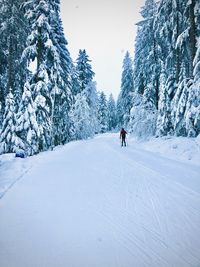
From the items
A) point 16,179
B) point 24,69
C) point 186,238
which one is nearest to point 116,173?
point 16,179

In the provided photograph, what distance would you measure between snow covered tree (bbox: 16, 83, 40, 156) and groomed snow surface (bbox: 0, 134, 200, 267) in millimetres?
8964

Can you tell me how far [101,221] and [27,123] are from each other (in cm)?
1390

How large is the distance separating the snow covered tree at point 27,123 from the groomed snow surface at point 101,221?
896 cm

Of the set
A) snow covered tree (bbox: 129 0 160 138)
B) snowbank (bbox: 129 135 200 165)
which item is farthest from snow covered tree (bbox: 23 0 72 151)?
snow covered tree (bbox: 129 0 160 138)

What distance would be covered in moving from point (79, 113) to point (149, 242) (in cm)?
3701

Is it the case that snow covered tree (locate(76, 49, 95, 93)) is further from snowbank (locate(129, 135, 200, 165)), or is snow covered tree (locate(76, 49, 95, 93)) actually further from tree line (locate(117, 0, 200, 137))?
snowbank (locate(129, 135, 200, 165))

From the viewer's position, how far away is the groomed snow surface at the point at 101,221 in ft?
11.6

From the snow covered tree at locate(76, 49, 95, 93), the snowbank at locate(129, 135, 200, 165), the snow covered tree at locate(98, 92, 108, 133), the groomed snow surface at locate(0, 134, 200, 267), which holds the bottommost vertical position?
the groomed snow surface at locate(0, 134, 200, 267)

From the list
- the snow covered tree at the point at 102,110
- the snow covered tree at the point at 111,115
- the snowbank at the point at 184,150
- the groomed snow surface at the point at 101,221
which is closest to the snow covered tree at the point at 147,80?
the snowbank at the point at 184,150

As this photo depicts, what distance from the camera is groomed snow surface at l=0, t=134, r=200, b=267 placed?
3.54 meters

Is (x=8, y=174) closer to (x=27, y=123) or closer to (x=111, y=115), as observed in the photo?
(x=27, y=123)

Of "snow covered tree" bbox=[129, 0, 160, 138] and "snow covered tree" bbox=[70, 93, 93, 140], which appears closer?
"snow covered tree" bbox=[129, 0, 160, 138]

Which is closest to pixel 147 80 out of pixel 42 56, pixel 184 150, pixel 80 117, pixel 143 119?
pixel 143 119

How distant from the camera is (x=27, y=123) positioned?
17344 millimetres
